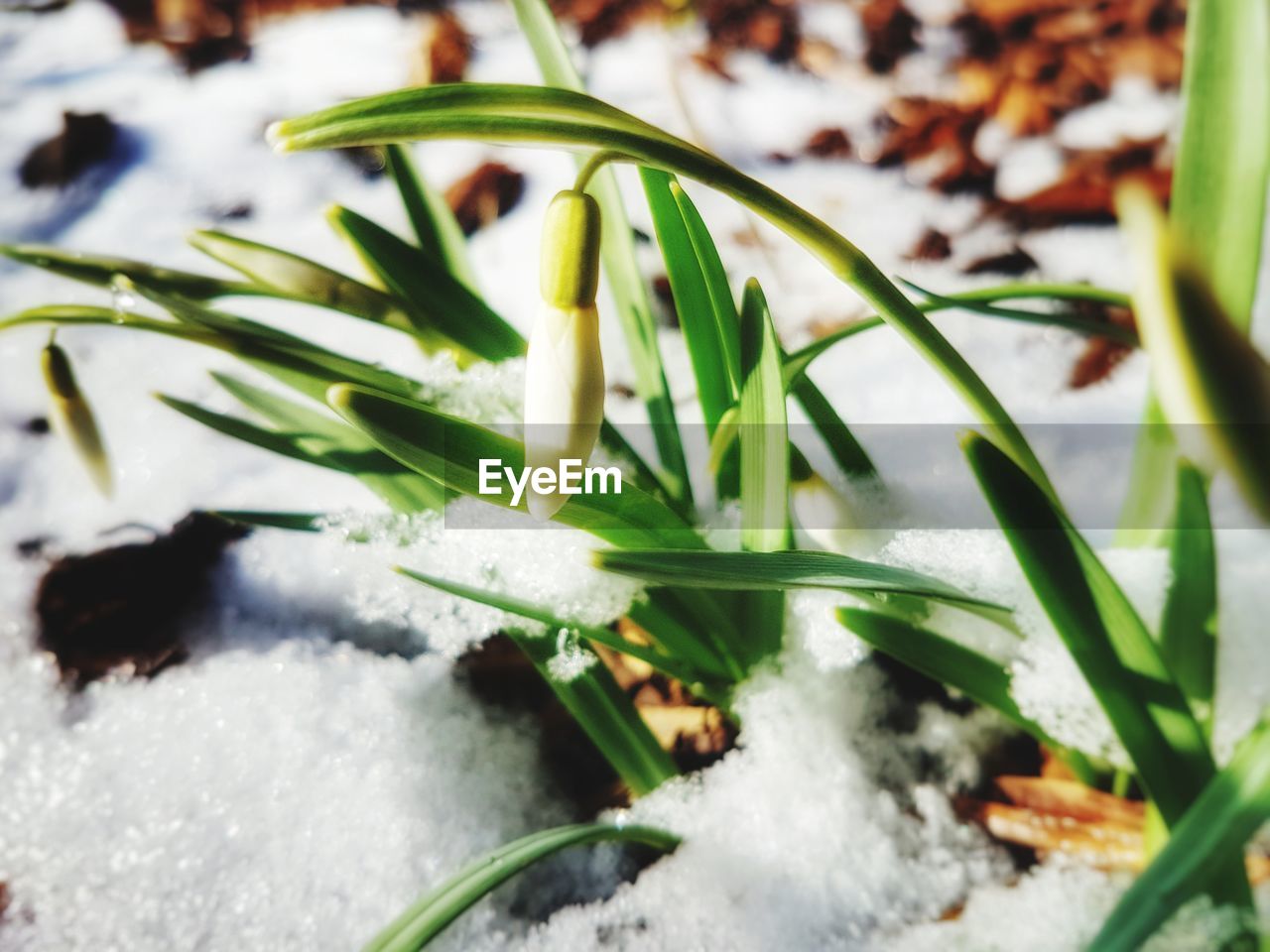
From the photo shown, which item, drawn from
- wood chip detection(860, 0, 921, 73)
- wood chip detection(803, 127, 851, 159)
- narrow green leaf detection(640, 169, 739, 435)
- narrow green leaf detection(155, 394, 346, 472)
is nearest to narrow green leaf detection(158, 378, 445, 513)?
narrow green leaf detection(155, 394, 346, 472)

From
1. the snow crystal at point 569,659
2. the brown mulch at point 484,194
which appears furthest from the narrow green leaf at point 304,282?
the brown mulch at point 484,194

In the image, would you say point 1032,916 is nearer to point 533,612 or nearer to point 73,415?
point 533,612

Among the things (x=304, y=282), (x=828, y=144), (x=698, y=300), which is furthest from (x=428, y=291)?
(x=828, y=144)

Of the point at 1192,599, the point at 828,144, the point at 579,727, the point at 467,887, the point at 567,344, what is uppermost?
the point at 567,344

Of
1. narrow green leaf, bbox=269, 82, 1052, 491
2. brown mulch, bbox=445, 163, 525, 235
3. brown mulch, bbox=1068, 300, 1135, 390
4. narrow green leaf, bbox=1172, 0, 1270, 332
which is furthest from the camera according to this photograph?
brown mulch, bbox=445, 163, 525, 235

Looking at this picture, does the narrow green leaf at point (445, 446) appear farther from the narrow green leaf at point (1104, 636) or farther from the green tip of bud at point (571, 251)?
the narrow green leaf at point (1104, 636)

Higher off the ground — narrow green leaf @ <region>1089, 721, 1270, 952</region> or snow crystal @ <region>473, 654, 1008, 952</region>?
narrow green leaf @ <region>1089, 721, 1270, 952</region>

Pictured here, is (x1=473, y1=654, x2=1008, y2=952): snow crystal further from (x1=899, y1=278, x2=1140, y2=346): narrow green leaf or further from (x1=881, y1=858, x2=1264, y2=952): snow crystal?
(x1=899, y1=278, x2=1140, y2=346): narrow green leaf
